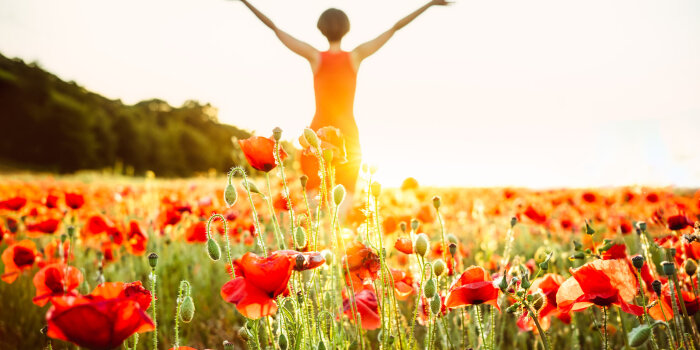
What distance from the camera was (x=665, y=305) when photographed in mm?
1298

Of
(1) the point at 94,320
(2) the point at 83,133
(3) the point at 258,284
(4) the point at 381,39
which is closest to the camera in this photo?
(1) the point at 94,320

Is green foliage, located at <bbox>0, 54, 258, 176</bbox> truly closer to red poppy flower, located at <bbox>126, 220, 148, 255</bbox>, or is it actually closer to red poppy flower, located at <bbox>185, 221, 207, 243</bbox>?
red poppy flower, located at <bbox>126, 220, 148, 255</bbox>

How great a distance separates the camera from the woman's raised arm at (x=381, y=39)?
14.5 feet

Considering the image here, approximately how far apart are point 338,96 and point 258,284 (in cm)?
408

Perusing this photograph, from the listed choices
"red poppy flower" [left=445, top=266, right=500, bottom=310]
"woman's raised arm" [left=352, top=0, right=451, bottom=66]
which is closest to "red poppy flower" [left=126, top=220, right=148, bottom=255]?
"red poppy flower" [left=445, top=266, right=500, bottom=310]

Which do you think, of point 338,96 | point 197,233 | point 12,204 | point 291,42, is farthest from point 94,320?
point 338,96

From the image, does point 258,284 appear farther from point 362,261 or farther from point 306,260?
point 362,261

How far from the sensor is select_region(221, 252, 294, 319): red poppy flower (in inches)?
38.7

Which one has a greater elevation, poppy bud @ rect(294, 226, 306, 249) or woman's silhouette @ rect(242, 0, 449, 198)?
woman's silhouette @ rect(242, 0, 449, 198)

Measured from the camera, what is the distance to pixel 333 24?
4766 mm

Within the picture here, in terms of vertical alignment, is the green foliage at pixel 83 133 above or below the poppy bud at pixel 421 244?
above

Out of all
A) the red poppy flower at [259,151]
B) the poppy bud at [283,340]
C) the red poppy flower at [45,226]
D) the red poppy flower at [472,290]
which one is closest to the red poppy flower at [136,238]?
the red poppy flower at [45,226]

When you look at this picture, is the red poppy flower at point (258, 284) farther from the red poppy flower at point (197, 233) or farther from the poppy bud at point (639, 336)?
the red poppy flower at point (197, 233)

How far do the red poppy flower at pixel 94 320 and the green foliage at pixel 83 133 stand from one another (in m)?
30.6
